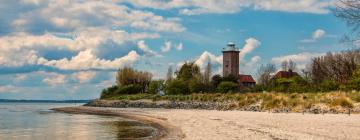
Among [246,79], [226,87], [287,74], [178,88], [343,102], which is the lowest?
[343,102]

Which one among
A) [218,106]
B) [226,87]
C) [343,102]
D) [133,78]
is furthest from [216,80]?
[343,102]

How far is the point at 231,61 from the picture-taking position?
11675 centimetres

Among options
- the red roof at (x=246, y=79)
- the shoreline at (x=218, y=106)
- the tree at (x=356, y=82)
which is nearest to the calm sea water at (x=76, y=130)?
the shoreline at (x=218, y=106)

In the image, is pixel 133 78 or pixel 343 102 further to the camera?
pixel 133 78

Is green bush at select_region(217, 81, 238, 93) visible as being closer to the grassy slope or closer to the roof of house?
the roof of house

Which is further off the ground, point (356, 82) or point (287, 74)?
point (287, 74)

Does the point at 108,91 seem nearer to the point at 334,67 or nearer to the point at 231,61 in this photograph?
the point at 231,61

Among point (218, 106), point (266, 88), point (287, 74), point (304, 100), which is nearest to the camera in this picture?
point (304, 100)

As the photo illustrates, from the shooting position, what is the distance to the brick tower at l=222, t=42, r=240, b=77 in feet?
382

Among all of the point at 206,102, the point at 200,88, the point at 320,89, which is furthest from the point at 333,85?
the point at 200,88

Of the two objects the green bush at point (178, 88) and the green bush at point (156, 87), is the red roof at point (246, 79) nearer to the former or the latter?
the green bush at point (156, 87)

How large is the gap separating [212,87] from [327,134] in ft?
234

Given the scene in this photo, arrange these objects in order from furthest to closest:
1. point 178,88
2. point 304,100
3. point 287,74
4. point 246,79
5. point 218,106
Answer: point 246,79 → point 287,74 → point 178,88 → point 218,106 → point 304,100

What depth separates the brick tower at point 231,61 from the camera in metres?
116
